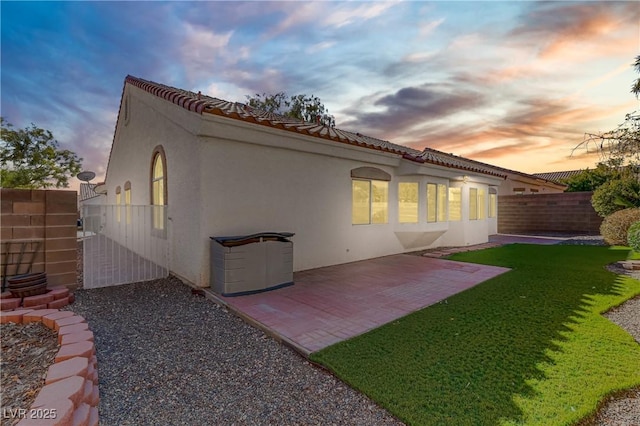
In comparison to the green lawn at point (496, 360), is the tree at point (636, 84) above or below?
above

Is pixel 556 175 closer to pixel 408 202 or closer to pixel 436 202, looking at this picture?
pixel 436 202

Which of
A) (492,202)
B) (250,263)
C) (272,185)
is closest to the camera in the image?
(250,263)

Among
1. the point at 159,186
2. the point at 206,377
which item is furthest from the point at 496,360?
the point at 159,186

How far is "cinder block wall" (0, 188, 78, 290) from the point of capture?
6.28m

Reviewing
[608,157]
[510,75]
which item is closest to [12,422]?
[510,75]

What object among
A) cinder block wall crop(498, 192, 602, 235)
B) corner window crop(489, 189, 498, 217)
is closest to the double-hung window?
corner window crop(489, 189, 498, 217)

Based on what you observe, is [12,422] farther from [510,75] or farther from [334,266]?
[510,75]

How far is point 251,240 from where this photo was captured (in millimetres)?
7434

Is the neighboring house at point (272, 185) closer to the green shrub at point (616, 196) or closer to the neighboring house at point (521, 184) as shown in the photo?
the green shrub at point (616, 196)

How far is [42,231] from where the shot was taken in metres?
6.64

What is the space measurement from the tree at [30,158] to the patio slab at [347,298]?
26392 millimetres

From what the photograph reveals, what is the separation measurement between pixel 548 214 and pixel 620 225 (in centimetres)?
851

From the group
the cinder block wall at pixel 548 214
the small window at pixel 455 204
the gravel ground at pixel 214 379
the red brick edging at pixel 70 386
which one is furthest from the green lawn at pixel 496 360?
the cinder block wall at pixel 548 214

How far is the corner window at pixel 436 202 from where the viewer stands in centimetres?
1358
